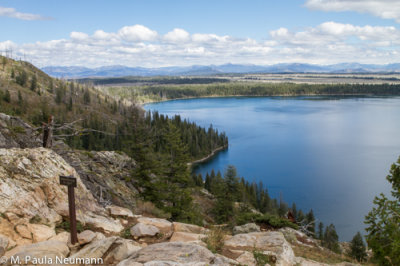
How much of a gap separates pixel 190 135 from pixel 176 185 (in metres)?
73.8

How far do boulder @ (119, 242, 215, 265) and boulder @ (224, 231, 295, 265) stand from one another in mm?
2260

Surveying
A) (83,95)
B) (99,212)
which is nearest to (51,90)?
(83,95)

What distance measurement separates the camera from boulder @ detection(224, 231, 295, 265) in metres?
10.6

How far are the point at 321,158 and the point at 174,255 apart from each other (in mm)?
78728

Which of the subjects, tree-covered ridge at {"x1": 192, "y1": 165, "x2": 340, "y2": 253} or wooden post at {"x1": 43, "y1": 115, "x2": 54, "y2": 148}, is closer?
wooden post at {"x1": 43, "y1": 115, "x2": 54, "y2": 148}

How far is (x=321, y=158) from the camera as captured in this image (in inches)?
3145

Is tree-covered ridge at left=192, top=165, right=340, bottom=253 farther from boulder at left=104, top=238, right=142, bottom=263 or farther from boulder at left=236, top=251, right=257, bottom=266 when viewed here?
boulder at left=104, top=238, right=142, bottom=263

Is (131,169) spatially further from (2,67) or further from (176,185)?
(2,67)

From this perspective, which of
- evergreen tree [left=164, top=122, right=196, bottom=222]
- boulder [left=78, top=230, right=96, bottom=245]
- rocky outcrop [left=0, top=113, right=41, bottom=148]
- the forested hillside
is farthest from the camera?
evergreen tree [left=164, top=122, right=196, bottom=222]

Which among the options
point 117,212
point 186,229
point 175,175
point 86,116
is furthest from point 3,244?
point 86,116

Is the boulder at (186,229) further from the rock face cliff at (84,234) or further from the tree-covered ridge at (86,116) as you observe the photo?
the tree-covered ridge at (86,116)

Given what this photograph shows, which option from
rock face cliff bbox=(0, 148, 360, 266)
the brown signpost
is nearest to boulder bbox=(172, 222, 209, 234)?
rock face cliff bbox=(0, 148, 360, 266)

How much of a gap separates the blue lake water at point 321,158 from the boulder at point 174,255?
43.8 meters

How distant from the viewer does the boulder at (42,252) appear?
8.05 metres
